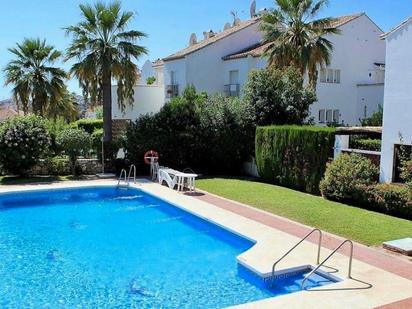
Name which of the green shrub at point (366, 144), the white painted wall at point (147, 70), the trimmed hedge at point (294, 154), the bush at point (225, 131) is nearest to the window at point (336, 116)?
the bush at point (225, 131)

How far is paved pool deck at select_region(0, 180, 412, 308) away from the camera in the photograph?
8289 mm

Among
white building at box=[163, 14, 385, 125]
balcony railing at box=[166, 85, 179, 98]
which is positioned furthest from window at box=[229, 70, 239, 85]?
balcony railing at box=[166, 85, 179, 98]

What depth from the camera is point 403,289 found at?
8789 millimetres

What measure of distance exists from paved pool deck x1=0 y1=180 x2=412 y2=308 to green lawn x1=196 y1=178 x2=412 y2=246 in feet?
2.09

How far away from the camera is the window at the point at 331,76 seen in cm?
3406

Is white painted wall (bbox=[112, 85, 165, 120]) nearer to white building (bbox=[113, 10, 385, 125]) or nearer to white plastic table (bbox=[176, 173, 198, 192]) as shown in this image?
white building (bbox=[113, 10, 385, 125])

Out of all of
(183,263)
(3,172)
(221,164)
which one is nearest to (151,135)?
(221,164)

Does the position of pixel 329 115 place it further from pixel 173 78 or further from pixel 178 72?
pixel 173 78

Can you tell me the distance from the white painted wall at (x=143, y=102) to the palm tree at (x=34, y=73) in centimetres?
781

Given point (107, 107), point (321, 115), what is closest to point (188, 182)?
point (107, 107)

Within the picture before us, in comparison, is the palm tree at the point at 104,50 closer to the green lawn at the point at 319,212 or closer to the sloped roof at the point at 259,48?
the green lawn at the point at 319,212

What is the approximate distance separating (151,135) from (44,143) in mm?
5843

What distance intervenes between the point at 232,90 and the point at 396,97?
20214mm

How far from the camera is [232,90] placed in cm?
3575
